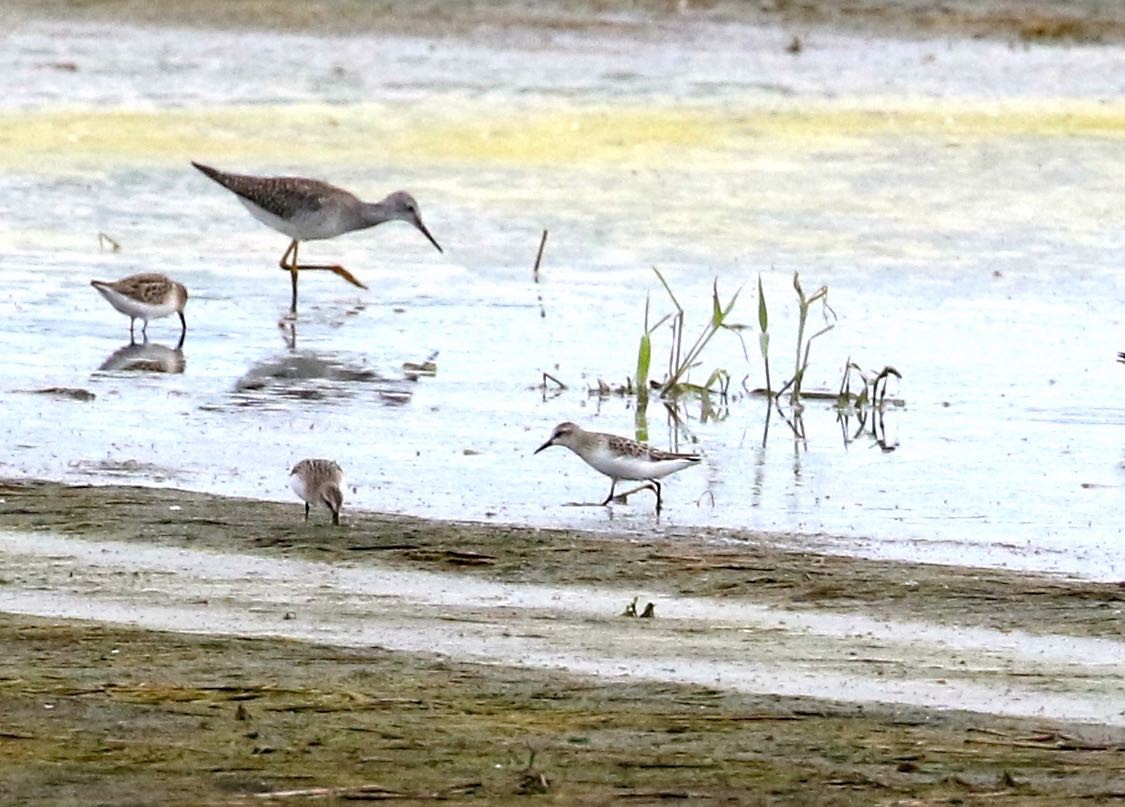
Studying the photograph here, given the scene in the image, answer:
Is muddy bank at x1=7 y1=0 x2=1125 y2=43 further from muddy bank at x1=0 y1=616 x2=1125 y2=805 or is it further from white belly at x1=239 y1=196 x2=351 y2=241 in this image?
muddy bank at x1=0 y1=616 x2=1125 y2=805

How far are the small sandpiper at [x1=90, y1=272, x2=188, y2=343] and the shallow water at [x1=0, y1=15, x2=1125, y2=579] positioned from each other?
268mm

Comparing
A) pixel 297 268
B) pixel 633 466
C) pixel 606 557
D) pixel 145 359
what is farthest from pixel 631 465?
pixel 297 268

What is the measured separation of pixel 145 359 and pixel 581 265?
3.99 m

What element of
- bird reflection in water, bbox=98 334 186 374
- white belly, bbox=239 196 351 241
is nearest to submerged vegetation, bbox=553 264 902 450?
bird reflection in water, bbox=98 334 186 374

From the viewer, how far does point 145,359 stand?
1404 cm

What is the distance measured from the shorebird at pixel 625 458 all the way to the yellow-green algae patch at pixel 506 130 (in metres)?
10.9

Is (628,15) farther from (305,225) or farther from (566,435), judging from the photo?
(566,435)

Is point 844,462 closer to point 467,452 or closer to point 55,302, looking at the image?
point 467,452

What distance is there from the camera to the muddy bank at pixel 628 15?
30.4 metres

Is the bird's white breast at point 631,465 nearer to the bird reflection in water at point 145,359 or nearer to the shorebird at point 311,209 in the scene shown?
the bird reflection in water at point 145,359

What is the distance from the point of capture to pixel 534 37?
2975cm

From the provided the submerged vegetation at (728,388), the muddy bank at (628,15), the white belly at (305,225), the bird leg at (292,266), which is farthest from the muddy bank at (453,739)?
the muddy bank at (628,15)

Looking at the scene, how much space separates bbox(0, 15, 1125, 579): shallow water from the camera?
37.2ft

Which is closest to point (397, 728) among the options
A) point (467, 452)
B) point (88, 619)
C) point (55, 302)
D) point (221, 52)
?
point (88, 619)
